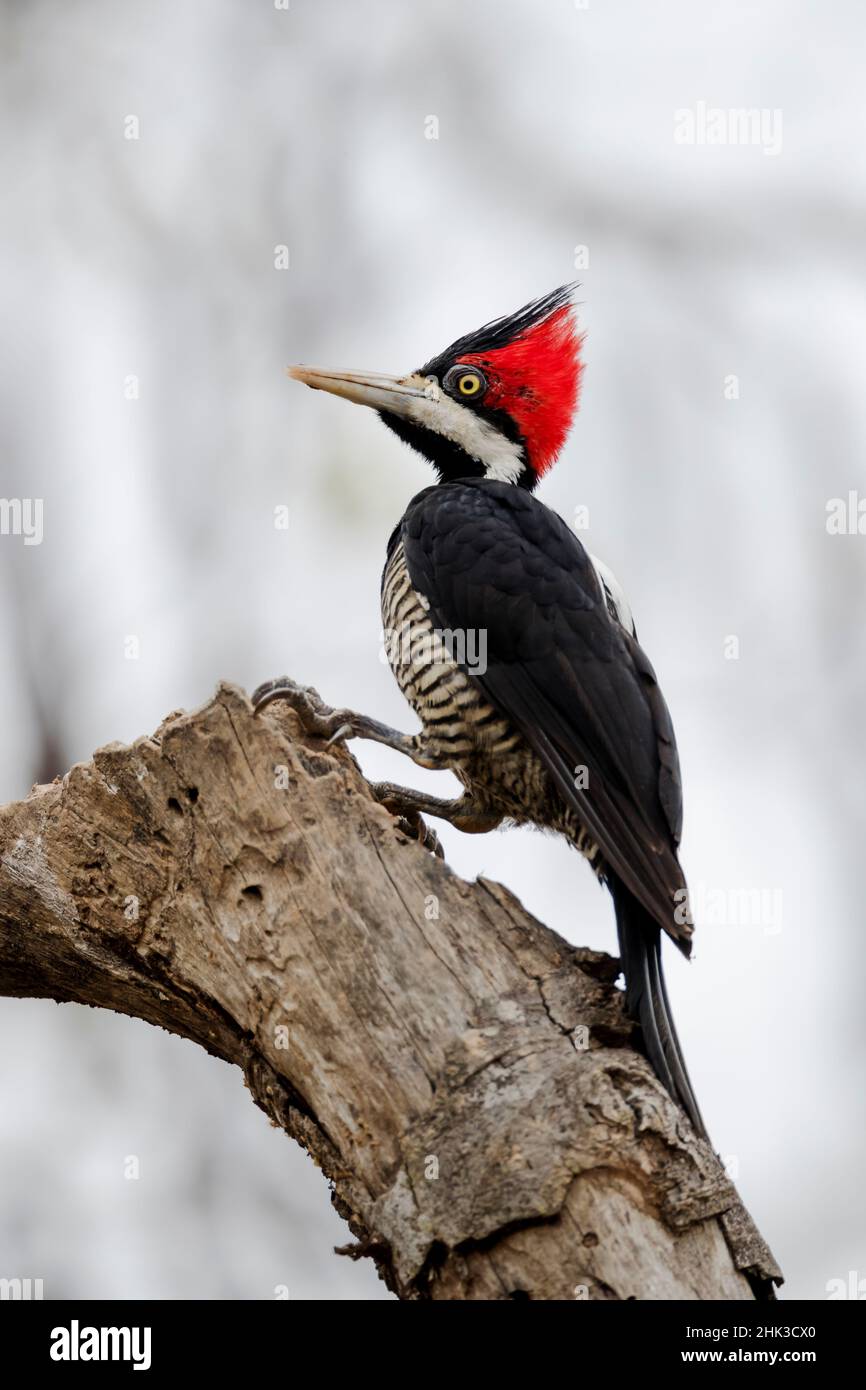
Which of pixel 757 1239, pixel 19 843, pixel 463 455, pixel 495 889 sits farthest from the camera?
pixel 463 455

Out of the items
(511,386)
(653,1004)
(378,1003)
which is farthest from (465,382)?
(378,1003)

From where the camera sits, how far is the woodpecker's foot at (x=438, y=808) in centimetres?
396

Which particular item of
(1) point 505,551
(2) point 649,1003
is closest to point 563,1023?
(2) point 649,1003

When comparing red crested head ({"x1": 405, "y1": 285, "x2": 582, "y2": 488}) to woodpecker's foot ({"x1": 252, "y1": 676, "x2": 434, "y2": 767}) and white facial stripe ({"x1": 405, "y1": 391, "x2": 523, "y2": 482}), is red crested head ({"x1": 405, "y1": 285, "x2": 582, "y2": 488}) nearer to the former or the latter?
white facial stripe ({"x1": 405, "y1": 391, "x2": 523, "y2": 482})

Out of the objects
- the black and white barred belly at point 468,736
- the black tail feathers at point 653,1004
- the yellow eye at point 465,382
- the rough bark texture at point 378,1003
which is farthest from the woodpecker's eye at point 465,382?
the black tail feathers at point 653,1004

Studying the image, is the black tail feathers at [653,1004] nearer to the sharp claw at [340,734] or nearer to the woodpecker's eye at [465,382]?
the sharp claw at [340,734]

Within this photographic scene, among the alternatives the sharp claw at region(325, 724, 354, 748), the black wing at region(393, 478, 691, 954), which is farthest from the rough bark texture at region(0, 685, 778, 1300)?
the black wing at region(393, 478, 691, 954)

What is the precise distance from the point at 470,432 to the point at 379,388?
0.37 meters

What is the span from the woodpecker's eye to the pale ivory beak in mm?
55
